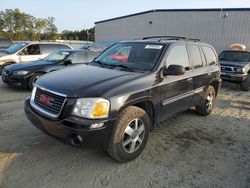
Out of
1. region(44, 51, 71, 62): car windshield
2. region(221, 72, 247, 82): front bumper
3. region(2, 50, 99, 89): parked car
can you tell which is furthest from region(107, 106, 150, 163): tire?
region(221, 72, 247, 82): front bumper

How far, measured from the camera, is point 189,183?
117 inches

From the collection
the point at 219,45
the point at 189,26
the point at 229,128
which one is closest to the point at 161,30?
the point at 189,26

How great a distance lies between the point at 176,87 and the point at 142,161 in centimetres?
148

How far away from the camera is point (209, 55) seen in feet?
17.9

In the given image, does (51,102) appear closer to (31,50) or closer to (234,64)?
(31,50)

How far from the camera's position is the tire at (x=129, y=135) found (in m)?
3.08

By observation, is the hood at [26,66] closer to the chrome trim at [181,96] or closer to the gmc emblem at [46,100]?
the gmc emblem at [46,100]

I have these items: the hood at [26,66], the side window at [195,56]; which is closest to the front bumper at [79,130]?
the side window at [195,56]

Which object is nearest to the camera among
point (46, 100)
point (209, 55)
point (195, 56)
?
point (46, 100)

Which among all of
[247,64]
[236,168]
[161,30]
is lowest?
[236,168]

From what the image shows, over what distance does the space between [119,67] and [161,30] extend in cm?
2070

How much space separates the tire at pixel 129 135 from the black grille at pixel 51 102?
801 mm

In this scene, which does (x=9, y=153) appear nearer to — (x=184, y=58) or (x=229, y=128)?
(x=184, y=58)

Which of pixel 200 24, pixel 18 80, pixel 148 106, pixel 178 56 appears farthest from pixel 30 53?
pixel 200 24
